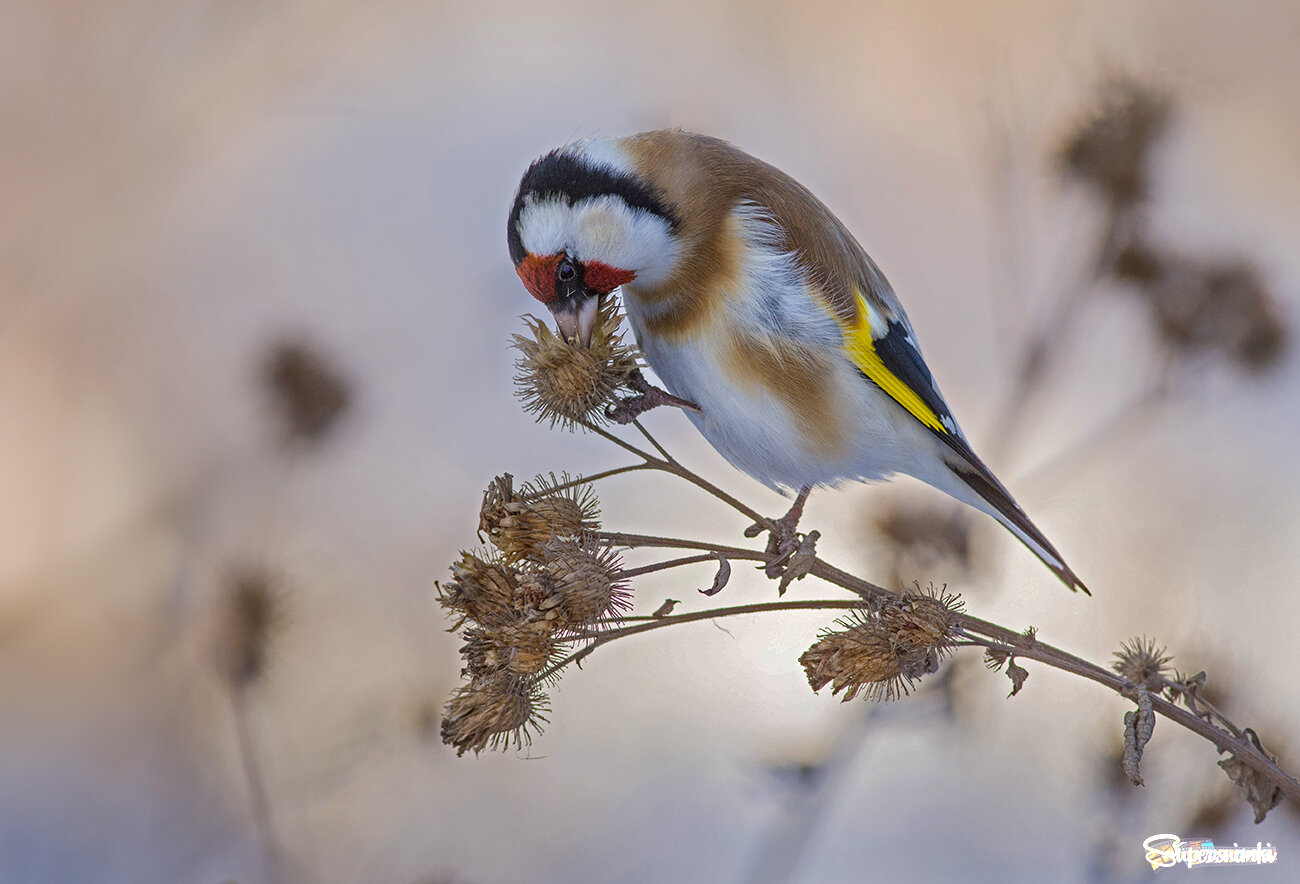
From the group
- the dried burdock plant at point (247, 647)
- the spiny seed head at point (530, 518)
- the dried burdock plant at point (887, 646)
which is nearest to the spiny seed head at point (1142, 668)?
the dried burdock plant at point (887, 646)

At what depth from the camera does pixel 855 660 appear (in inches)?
22.5

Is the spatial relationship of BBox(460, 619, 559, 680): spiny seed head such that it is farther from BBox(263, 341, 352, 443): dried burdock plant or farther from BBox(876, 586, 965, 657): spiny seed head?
BBox(263, 341, 352, 443): dried burdock plant

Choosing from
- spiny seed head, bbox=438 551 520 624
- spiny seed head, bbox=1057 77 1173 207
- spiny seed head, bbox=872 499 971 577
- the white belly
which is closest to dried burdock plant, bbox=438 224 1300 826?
spiny seed head, bbox=438 551 520 624

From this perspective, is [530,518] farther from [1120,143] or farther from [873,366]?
[1120,143]

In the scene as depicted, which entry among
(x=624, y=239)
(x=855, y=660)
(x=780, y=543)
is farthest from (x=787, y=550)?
(x=624, y=239)

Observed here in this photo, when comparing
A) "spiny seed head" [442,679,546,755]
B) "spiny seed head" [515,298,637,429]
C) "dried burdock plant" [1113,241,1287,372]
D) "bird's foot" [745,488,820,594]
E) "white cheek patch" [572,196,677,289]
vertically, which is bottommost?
"spiny seed head" [442,679,546,755]

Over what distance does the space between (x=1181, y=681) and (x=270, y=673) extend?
776 millimetres

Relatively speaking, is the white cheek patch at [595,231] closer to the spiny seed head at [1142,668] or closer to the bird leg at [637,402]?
the bird leg at [637,402]

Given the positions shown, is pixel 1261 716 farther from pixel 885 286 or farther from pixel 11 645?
pixel 11 645

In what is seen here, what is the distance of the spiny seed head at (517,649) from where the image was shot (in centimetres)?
56

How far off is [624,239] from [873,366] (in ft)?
0.69

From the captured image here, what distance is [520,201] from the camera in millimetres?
697

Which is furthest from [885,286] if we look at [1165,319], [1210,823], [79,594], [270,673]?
[79,594]

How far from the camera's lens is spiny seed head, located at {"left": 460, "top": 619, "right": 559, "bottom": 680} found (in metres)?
0.56
